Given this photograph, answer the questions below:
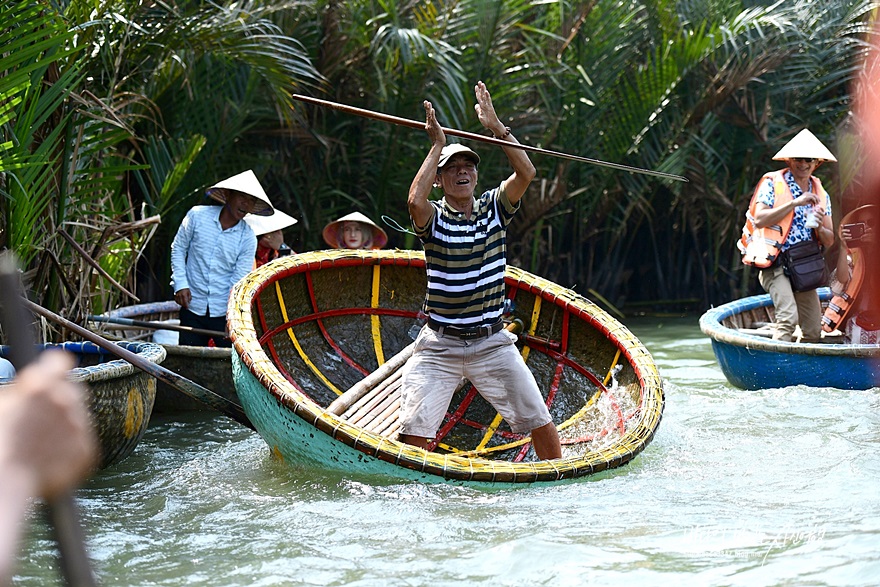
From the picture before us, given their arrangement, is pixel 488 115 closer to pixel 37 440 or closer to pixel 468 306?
pixel 468 306

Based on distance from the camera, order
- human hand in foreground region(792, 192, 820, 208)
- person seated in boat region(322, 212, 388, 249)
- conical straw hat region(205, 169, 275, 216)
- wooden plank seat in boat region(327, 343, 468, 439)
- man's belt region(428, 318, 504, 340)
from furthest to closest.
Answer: person seated in boat region(322, 212, 388, 249), human hand in foreground region(792, 192, 820, 208), conical straw hat region(205, 169, 275, 216), wooden plank seat in boat region(327, 343, 468, 439), man's belt region(428, 318, 504, 340)

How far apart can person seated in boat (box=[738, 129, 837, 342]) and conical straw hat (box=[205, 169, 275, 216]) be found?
3.07m

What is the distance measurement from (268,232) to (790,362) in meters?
3.34

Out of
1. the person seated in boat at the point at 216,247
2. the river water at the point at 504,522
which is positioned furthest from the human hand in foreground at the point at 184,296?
the river water at the point at 504,522

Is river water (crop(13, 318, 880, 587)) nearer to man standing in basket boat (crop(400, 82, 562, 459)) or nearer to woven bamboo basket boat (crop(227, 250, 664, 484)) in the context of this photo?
woven bamboo basket boat (crop(227, 250, 664, 484))

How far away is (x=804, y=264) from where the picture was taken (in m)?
6.93

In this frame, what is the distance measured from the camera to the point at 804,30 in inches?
434

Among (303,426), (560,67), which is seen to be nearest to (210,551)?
(303,426)

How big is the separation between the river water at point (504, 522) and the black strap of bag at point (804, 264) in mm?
1679

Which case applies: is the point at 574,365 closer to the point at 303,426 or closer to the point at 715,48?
the point at 303,426

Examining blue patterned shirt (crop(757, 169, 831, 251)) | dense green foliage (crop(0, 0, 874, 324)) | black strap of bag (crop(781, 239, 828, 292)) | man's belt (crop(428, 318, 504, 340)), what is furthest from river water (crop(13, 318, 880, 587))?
dense green foliage (crop(0, 0, 874, 324))

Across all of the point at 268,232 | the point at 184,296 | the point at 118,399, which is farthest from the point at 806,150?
the point at 118,399

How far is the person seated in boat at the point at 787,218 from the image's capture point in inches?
269

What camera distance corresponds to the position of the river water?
11.4ft
